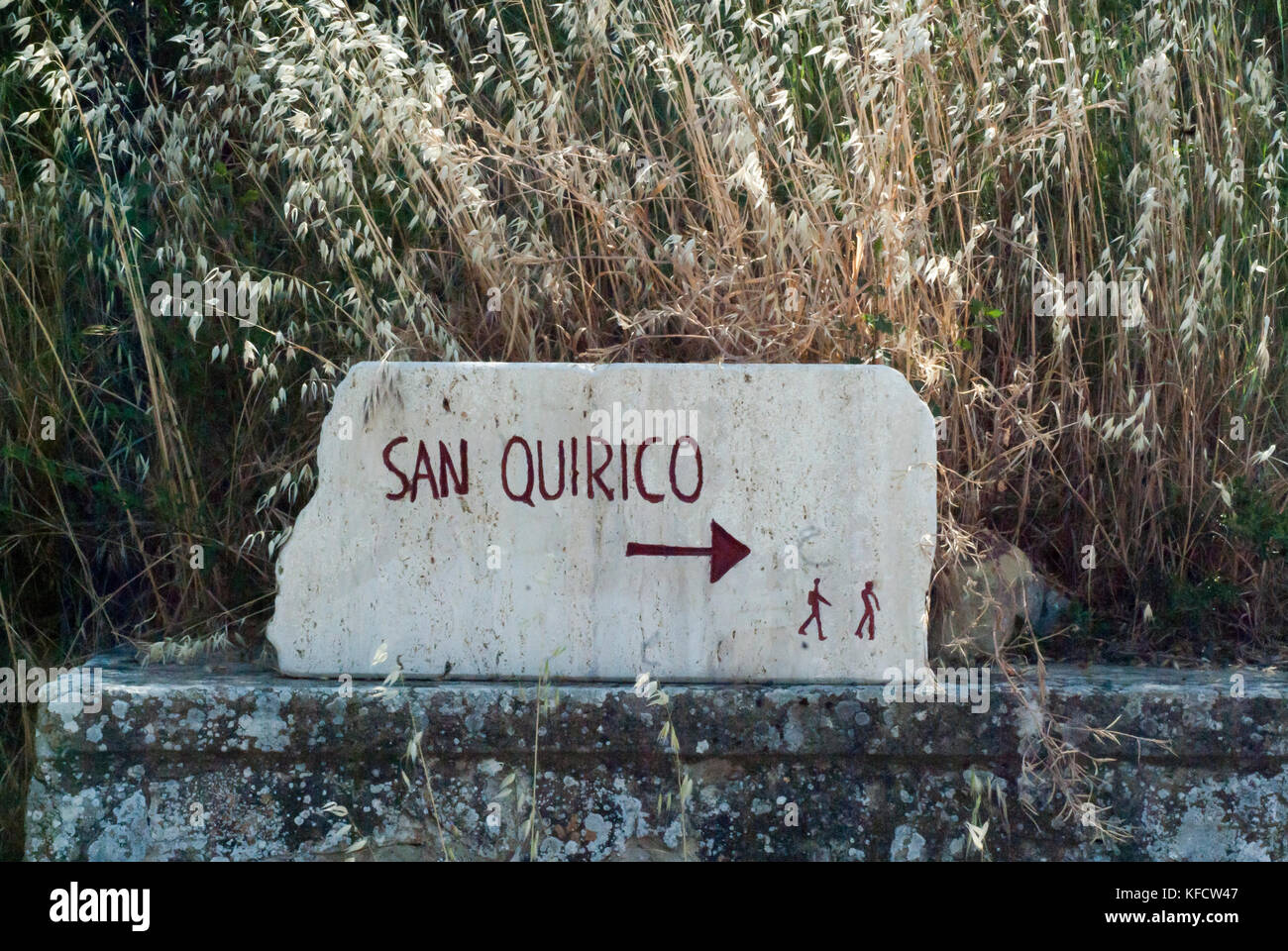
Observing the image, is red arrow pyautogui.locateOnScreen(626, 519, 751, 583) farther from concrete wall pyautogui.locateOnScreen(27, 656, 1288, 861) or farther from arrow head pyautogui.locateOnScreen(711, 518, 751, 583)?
concrete wall pyautogui.locateOnScreen(27, 656, 1288, 861)

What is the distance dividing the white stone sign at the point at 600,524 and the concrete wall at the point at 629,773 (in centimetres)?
11

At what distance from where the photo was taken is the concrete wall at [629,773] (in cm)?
223

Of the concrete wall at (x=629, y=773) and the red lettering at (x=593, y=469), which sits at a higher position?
the red lettering at (x=593, y=469)

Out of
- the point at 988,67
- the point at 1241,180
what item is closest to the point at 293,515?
the point at 988,67

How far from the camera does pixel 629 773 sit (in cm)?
226

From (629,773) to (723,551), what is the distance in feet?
1.48

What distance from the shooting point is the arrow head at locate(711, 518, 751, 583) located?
2.32 metres

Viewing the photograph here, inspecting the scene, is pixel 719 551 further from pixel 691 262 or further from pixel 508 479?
pixel 691 262

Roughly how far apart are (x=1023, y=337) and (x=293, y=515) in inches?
70.0

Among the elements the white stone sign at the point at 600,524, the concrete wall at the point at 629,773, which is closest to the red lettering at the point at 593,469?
the white stone sign at the point at 600,524

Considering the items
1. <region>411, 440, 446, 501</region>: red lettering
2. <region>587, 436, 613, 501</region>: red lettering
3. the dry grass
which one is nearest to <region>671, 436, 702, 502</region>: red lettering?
<region>587, 436, 613, 501</region>: red lettering

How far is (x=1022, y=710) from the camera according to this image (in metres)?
2.23

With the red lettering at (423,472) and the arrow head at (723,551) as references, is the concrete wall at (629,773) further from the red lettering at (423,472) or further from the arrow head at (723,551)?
the red lettering at (423,472)

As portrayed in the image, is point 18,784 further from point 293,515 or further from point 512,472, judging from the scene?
point 512,472
